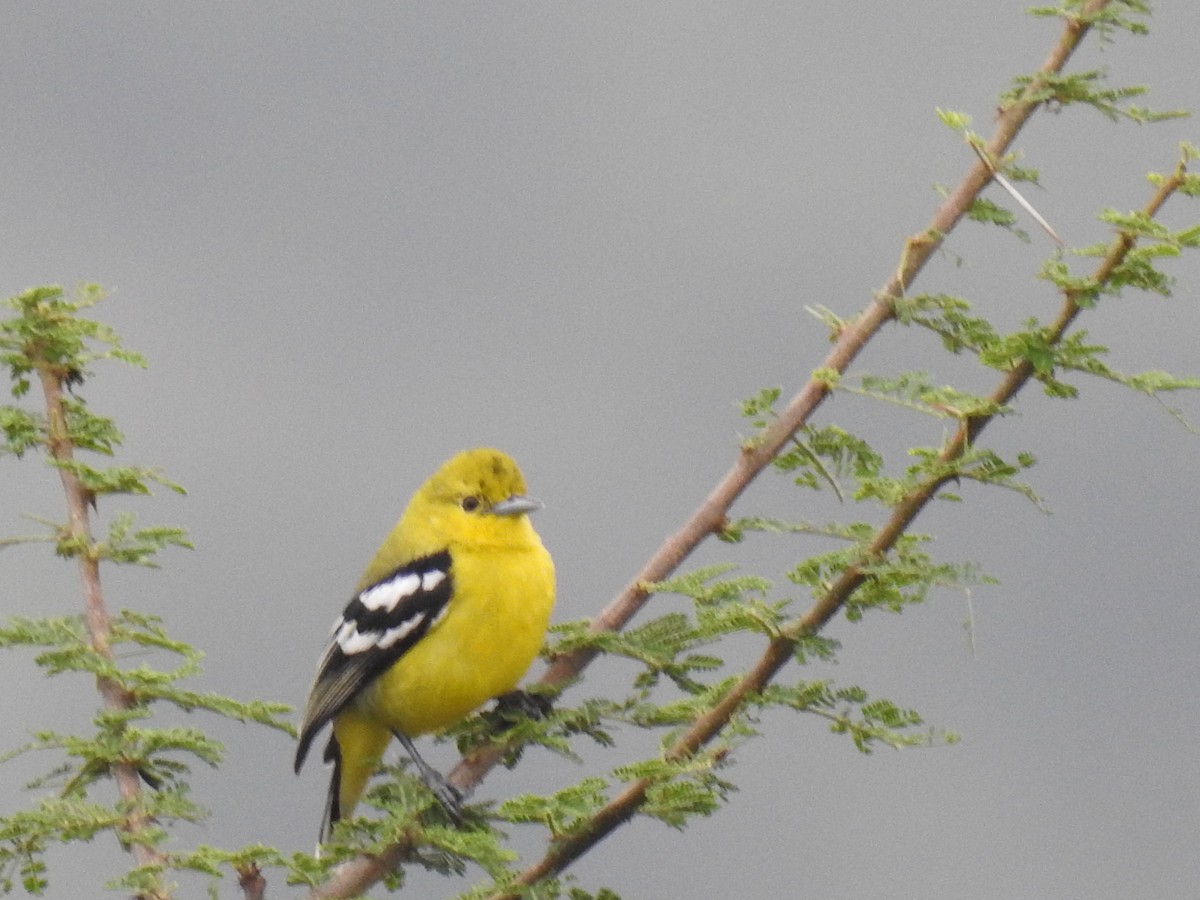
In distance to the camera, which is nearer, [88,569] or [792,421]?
[792,421]

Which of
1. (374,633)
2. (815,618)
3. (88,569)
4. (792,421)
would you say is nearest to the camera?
(815,618)

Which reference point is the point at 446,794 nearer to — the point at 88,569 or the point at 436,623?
the point at 88,569

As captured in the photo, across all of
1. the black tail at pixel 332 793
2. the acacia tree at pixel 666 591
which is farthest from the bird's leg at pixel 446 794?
the black tail at pixel 332 793

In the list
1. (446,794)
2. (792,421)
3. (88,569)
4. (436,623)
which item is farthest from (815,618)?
(436,623)

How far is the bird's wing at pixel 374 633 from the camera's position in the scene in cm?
538

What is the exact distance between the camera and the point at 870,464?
3547 mm

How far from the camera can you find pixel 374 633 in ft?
17.8

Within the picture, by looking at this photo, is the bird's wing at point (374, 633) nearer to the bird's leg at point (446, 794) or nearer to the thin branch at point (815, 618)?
the bird's leg at point (446, 794)

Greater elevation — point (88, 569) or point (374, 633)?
point (374, 633)

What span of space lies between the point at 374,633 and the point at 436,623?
0.65 feet

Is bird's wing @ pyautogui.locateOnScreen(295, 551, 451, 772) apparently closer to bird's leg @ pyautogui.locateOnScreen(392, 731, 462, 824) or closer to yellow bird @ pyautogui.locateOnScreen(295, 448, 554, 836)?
yellow bird @ pyautogui.locateOnScreen(295, 448, 554, 836)

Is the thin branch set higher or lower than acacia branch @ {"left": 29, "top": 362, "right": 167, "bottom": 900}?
higher

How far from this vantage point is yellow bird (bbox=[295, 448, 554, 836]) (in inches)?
207

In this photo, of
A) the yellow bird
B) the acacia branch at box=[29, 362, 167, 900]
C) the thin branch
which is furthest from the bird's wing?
the thin branch
